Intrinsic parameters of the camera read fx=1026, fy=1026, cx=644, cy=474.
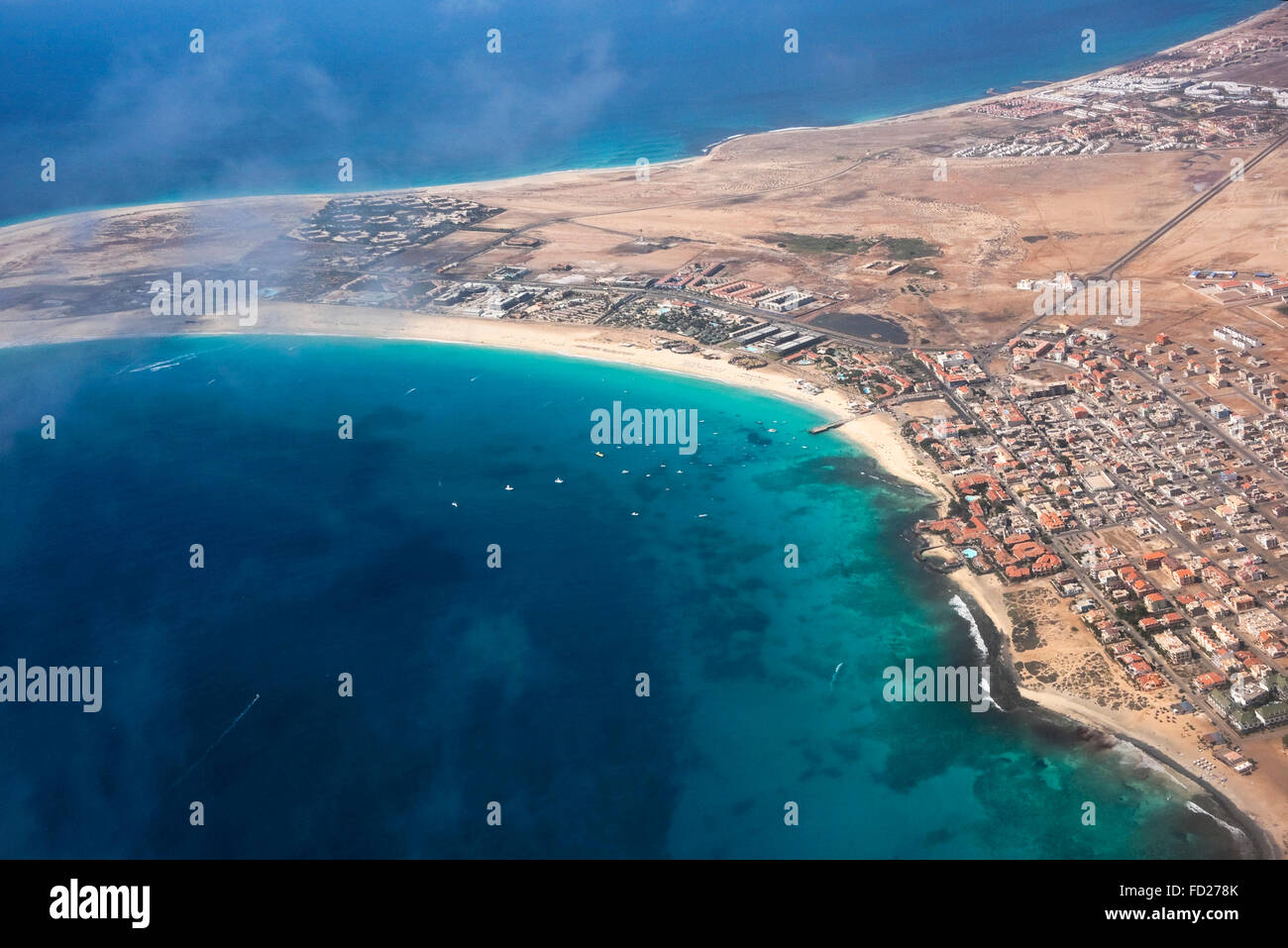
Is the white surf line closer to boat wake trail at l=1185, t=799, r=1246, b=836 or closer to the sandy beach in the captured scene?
the sandy beach

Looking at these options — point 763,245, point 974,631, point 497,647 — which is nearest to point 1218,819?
point 974,631

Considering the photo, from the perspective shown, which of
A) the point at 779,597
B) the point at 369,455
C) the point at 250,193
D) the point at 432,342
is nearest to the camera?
the point at 779,597

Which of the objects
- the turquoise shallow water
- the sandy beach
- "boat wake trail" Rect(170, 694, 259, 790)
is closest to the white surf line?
the turquoise shallow water

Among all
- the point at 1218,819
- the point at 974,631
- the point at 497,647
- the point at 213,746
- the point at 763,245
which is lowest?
the point at 1218,819

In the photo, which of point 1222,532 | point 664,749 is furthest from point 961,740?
point 1222,532

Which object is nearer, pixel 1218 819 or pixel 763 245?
pixel 1218 819

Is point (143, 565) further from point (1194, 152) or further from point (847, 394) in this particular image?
point (1194, 152)

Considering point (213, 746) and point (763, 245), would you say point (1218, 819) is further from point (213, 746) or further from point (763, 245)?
point (763, 245)

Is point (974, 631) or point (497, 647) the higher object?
point (974, 631)

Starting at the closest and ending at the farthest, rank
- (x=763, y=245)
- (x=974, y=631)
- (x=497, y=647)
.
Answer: (x=497, y=647) < (x=974, y=631) < (x=763, y=245)
